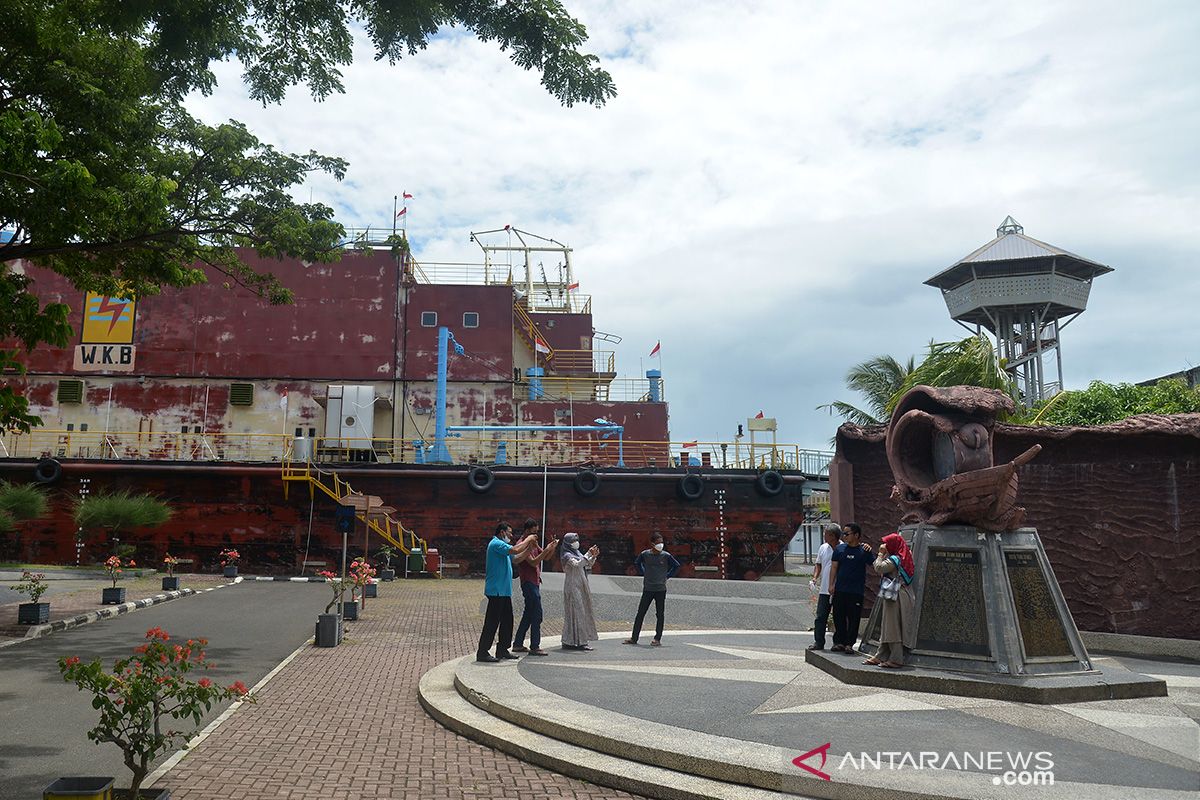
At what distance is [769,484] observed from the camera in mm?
24234

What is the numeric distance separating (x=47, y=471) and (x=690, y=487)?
18.3m

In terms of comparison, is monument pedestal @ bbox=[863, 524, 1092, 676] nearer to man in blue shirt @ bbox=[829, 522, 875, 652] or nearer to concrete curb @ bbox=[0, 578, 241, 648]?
man in blue shirt @ bbox=[829, 522, 875, 652]

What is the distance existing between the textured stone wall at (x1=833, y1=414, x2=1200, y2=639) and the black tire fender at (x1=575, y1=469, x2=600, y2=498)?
13.6 m

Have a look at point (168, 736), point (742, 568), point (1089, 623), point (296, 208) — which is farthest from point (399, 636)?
point (742, 568)

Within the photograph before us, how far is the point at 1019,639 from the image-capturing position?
24.0 ft

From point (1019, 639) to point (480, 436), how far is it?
22.2 metres

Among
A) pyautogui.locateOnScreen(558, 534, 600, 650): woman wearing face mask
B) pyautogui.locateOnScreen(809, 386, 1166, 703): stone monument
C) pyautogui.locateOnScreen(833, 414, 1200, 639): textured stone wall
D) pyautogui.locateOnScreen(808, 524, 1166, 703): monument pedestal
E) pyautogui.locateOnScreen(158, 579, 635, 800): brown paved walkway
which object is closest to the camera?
pyautogui.locateOnScreen(158, 579, 635, 800): brown paved walkway

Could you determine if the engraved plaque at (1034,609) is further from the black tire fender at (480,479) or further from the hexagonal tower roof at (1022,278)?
the hexagonal tower roof at (1022,278)

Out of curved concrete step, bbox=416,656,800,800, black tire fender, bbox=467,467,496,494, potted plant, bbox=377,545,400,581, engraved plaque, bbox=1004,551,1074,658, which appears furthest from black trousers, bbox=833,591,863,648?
black tire fender, bbox=467,467,496,494

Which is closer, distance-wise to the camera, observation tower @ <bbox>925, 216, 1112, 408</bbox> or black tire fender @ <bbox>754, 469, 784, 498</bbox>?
black tire fender @ <bbox>754, 469, 784, 498</bbox>

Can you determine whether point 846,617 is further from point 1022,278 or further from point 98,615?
point 1022,278

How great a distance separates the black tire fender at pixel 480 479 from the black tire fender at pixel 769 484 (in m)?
7.80

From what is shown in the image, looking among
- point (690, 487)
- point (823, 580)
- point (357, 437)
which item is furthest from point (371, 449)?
point (823, 580)

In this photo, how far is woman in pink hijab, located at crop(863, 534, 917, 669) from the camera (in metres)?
7.68
